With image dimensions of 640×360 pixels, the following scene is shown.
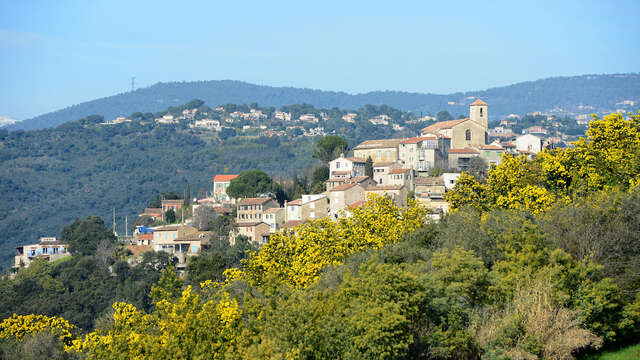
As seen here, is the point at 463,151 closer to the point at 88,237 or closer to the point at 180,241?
the point at 180,241

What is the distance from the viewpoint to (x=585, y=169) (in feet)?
125

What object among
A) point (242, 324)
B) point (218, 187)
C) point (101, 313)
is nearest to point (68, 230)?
point (218, 187)

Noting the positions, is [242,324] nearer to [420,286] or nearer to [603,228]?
[420,286]

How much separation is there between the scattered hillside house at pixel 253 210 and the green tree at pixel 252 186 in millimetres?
6331

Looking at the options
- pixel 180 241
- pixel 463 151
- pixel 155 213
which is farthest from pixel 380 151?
pixel 155 213

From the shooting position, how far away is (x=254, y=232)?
75250 millimetres

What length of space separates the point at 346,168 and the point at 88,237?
1197 inches

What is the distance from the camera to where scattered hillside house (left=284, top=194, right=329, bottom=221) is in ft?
235

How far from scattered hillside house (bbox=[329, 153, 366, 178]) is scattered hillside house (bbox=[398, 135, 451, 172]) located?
169 inches

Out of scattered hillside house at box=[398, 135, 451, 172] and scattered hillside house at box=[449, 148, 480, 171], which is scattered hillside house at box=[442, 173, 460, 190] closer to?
scattered hillside house at box=[449, 148, 480, 171]

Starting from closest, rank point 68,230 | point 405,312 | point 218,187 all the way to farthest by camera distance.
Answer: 1. point 405,312
2. point 68,230
3. point 218,187

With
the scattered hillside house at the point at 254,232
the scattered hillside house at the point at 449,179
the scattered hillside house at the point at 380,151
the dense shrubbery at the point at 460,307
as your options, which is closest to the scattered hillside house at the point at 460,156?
the scattered hillside house at the point at 449,179

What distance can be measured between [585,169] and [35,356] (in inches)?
981

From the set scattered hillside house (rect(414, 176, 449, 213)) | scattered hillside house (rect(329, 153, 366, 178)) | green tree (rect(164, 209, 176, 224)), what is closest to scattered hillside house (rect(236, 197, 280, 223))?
scattered hillside house (rect(329, 153, 366, 178))
